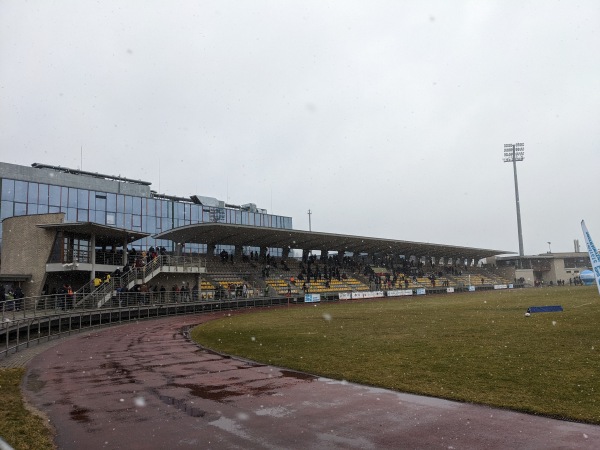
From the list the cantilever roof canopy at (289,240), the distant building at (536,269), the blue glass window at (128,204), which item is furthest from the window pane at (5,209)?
the distant building at (536,269)

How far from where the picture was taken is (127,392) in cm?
977

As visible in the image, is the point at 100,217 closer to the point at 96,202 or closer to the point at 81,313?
the point at 96,202

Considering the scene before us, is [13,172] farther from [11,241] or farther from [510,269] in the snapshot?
[510,269]

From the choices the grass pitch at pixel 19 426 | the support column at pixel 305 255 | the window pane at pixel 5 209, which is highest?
the window pane at pixel 5 209

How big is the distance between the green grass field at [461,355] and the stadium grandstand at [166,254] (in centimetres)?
1304

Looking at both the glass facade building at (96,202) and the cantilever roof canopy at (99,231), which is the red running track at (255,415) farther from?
the glass facade building at (96,202)

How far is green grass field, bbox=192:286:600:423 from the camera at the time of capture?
27.8 ft

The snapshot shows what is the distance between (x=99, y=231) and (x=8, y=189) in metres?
25.2

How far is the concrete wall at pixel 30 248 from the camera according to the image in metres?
28.6

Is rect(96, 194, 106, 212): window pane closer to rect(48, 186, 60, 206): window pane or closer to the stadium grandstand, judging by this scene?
the stadium grandstand

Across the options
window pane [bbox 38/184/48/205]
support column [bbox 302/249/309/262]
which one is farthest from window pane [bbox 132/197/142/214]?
support column [bbox 302/249/309/262]

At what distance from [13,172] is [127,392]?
4855 cm

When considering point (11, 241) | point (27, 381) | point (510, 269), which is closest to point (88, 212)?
point (11, 241)

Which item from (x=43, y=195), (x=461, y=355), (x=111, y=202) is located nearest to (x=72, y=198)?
(x=43, y=195)
